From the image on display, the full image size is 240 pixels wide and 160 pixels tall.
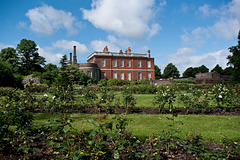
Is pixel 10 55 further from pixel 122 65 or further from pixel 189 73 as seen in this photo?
pixel 189 73

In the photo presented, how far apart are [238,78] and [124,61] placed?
2096 cm

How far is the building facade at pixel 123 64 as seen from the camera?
3600 centimetres

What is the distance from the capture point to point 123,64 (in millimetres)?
37812

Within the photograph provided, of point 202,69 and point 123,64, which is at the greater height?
point 202,69

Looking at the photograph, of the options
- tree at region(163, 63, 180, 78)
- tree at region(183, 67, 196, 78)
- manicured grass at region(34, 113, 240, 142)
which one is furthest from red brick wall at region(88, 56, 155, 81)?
tree at region(183, 67, 196, 78)

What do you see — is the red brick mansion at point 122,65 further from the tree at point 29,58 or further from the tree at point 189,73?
the tree at point 189,73

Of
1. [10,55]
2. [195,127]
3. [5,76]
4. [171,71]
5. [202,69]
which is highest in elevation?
[202,69]

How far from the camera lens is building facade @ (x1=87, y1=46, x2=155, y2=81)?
3600 cm

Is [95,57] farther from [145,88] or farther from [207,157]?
[207,157]

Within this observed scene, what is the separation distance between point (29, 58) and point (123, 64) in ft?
70.8

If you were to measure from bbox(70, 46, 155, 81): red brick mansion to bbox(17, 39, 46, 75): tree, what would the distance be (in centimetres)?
1187

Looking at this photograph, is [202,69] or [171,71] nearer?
[171,71]

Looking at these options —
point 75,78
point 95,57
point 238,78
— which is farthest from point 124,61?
point 238,78

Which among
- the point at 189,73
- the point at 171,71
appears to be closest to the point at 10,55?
the point at 171,71
